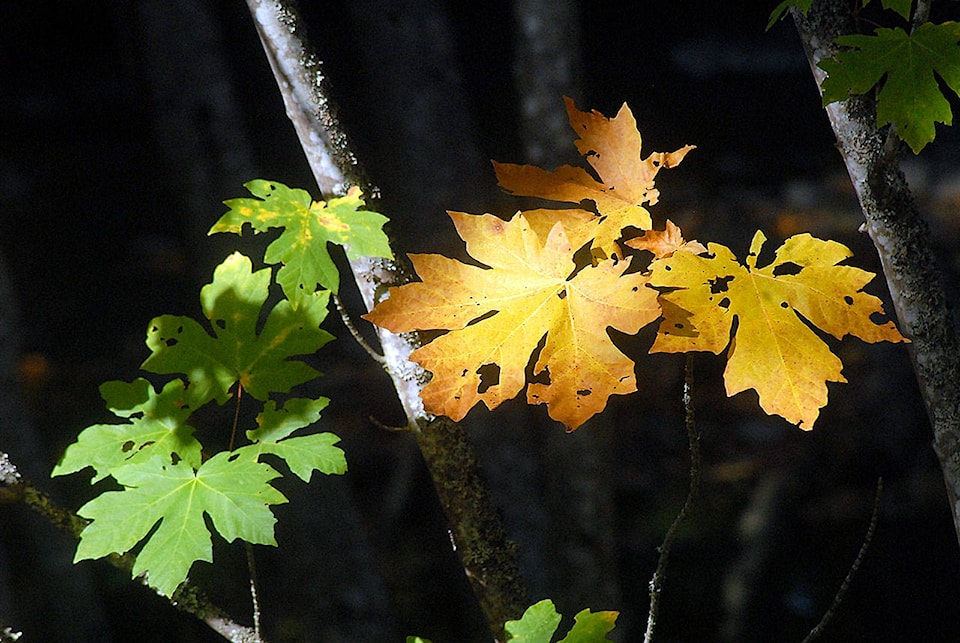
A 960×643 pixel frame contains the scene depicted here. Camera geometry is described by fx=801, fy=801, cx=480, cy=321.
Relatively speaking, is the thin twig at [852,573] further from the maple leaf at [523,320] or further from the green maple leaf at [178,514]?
the green maple leaf at [178,514]

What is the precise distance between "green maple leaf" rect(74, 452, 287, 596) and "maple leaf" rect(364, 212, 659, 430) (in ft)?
1.04

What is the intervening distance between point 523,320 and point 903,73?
0.61 meters

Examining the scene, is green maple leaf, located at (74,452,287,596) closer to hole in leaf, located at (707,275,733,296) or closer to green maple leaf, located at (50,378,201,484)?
green maple leaf, located at (50,378,201,484)

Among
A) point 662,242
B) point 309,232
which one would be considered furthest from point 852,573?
point 309,232

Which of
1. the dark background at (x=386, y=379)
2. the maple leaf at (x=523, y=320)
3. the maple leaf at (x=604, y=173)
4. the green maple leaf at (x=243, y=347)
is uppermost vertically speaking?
the maple leaf at (x=604, y=173)

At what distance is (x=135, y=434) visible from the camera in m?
1.33

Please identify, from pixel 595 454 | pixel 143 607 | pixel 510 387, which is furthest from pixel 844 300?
pixel 143 607

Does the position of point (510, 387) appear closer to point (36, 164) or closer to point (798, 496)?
point (798, 496)

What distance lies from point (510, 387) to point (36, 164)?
8.48 metres

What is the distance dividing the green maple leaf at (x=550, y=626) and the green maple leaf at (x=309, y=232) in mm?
587

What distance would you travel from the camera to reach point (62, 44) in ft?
24.4

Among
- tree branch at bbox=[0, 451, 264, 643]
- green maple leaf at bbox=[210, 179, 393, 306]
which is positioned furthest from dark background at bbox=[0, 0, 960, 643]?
tree branch at bbox=[0, 451, 264, 643]

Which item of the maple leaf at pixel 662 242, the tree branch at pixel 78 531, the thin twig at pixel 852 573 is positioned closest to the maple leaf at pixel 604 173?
the maple leaf at pixel 662 242

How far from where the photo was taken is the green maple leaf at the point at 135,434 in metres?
1.30
